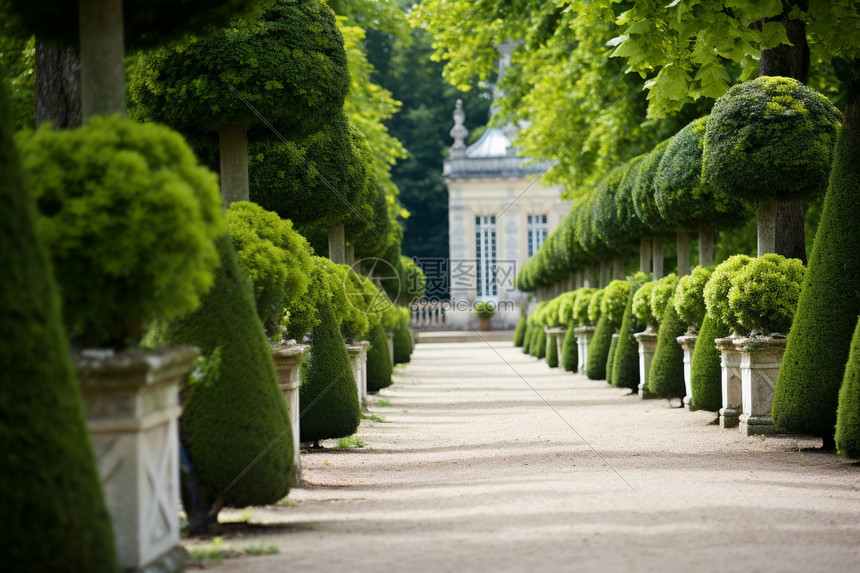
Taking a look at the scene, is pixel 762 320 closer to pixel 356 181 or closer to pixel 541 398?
pixel 356 181

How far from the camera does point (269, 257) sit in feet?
24.8

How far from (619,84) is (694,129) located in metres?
5.56

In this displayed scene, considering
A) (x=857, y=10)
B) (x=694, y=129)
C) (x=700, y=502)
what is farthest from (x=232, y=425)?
(x=694, y=129)

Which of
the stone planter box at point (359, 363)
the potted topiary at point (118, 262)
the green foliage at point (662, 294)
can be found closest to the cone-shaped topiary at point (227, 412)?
the potted topiary at point (118, 262)

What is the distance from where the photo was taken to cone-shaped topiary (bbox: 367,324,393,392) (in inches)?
662

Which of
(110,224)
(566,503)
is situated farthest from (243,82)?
(110,224)

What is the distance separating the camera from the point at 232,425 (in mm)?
5473

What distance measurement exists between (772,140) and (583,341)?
1185 cm

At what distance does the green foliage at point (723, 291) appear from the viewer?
10.4 meters

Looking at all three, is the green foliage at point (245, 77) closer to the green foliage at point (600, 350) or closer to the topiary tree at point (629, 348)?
the topiary tree at point (629, 348)

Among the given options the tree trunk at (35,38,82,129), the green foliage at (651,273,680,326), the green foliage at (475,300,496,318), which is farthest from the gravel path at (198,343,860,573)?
the green foliage at (475,300,496,318)

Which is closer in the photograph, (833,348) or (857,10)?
(833,348)

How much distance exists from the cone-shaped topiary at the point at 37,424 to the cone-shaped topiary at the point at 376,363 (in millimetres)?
13240

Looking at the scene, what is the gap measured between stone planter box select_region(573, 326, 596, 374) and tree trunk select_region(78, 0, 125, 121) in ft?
55.4
